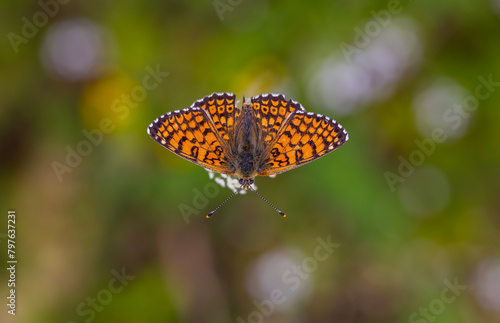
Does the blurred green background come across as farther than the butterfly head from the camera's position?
Yes

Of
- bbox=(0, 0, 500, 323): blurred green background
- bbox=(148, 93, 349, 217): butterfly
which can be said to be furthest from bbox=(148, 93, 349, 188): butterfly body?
bbox=(0, 0, 500, 323): blurred green background

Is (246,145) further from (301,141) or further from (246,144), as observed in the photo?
(301,141)

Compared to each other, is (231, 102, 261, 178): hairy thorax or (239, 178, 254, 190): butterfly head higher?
(231, 102, 261, 178): hairy thorax

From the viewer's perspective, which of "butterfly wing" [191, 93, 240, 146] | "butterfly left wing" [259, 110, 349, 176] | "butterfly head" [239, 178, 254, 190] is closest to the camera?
"butterfly left wing" [259, 110, 349, 176]

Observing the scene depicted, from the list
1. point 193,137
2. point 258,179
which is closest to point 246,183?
point 193,137

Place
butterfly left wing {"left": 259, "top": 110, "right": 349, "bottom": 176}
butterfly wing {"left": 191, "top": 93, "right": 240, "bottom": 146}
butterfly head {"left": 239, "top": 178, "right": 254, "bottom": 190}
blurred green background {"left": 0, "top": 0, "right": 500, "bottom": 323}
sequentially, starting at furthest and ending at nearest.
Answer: blurred green background {"left": 0, "top": 0, "right": 500, "bottom": 323}, butterfly head {"left": 239, "top": 178, "right": 254, "bottom": 190}, butterfly wing {"left": 191, "top": 93, "right": 240, "bottom": 146}, butterfly left wing {"left": 259, "top": 110, "right": 349, "bottom": 176}

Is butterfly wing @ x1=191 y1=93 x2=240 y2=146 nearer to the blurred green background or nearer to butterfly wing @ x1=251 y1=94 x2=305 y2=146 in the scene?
butterfly wing @ x1=251 y1=94 x2=305 y2=146

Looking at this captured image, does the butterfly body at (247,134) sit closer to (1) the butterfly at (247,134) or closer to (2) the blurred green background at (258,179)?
(1) the butterfly at (247,134)
